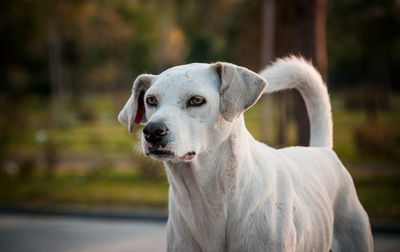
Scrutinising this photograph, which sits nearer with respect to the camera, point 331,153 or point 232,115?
point 232,115

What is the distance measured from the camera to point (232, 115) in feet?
11.0

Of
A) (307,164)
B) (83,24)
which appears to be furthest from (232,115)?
(83,24)

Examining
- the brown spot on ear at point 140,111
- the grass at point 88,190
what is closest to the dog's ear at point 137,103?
the brown spot on ear at point 140,111

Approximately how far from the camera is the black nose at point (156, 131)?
3.18 meters

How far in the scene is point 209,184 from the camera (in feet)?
11.5

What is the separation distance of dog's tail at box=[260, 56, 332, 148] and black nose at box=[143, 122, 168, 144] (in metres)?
1.61

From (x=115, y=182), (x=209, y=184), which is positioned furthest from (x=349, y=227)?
(x=115, y=182)

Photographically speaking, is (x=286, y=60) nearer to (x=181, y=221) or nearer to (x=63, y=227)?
(x=181, y=221)

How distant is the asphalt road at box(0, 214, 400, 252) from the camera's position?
845cm

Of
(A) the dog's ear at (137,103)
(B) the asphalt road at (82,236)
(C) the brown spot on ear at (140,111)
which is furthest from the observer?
(B) the asphalt road at (82,236)

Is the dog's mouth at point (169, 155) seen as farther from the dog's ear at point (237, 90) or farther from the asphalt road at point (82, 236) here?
the asphalt road at point (82, 236)

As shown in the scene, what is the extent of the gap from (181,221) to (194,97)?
2.61 feet

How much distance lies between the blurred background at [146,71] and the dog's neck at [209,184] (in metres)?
2.03

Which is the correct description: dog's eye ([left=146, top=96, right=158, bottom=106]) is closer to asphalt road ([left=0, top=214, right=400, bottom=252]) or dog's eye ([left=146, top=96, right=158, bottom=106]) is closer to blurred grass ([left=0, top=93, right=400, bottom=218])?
asphalt road ([left=0, top=214, right=400, bottom=252])
